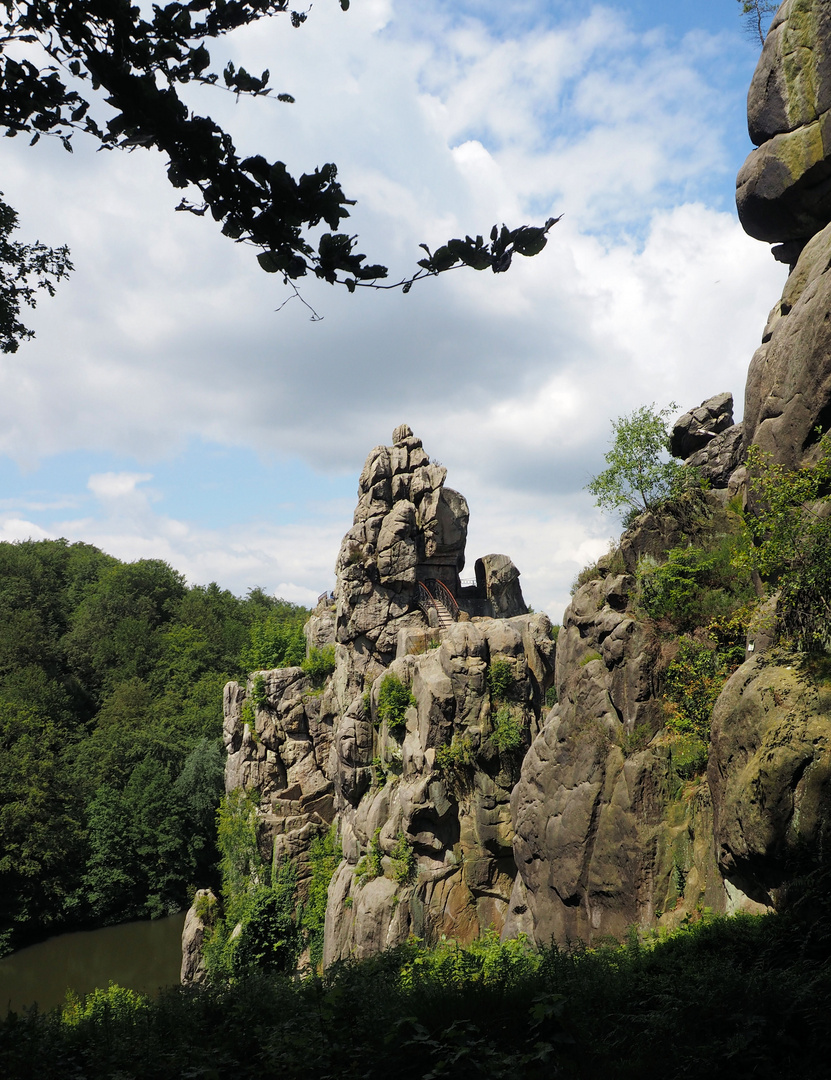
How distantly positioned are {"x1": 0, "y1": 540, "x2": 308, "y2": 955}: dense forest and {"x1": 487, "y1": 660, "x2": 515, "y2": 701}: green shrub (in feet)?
58.7

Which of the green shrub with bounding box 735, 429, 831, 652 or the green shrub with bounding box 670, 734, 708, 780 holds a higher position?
the green shrub with bounding box 735, 429, 831, 652

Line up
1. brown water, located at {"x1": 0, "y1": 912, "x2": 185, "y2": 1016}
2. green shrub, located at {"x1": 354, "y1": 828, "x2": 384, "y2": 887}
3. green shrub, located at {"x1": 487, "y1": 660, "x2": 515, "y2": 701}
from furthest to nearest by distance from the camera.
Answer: brown water, located at {"x1": 0, "y1": 912, "x2": 185, "y2": 1016} < green shrub, located at {"x1": 354, "y1": 828, "x2": 384, "y2": 887} < green shrub, located at {"x1": 487, "y1": 660, "x2": 515, "y2": 701}

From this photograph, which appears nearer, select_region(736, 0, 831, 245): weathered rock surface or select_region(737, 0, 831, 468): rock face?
select_region(737, 0, 831, 468): rock face

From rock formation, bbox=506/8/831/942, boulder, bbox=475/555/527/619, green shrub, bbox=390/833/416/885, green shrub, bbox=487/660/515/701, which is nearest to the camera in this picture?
rock formation, bbox=506/8/831/942

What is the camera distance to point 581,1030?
531 centimetres

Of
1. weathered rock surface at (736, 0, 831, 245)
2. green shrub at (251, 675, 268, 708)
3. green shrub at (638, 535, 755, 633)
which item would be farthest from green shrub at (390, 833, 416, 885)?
weathered rock surface at (736, 0, 831, 245)

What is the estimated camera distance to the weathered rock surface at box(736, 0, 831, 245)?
553 inches

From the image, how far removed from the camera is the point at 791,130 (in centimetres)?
1455

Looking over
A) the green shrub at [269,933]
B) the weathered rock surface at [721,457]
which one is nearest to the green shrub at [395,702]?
the green shrub at [269,933]

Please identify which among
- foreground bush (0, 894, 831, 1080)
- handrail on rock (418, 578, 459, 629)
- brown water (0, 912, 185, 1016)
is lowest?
brown water (0, 912, 185, 1016)

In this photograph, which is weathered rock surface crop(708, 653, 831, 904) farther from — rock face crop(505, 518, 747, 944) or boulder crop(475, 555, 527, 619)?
boulder crop(475, 555, 527, 619)

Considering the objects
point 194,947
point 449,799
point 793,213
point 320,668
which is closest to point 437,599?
point 320,668

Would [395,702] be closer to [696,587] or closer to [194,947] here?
[696,587]

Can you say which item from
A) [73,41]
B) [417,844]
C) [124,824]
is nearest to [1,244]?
[73,41]
